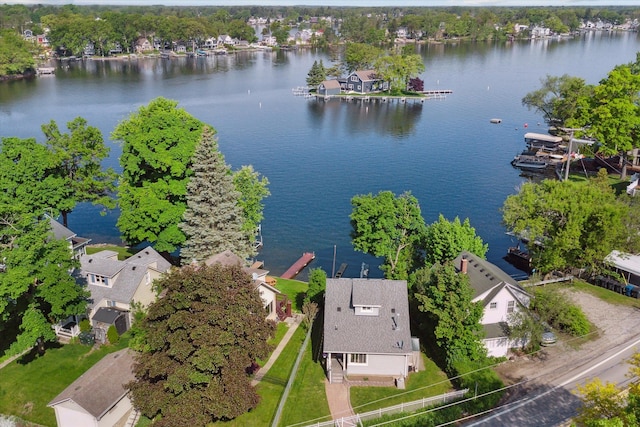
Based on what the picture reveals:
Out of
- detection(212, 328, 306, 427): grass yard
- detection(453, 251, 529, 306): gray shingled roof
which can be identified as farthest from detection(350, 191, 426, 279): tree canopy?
detection(212, 328, 306, 427): grass yard

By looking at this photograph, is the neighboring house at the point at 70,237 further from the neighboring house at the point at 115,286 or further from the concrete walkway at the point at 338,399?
the concrete walkway at the point at 338,399

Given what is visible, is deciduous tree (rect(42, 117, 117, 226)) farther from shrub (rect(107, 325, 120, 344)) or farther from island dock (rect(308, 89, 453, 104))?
island dock (rect(308, 89, 453, 104))

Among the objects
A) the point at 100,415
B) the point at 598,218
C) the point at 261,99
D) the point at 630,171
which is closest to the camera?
the point at 100,415

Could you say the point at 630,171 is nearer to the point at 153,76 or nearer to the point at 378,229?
the point at 378,229

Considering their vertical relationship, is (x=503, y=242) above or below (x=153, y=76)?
below

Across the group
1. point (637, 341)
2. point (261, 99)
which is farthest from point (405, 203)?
point (261, 99)

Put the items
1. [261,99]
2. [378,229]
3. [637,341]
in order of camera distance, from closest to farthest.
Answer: [637,341] → [378,229] → [261,99]

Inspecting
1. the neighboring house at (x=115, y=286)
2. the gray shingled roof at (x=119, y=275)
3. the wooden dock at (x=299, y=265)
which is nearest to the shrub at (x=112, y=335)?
the neighboring house at (x=115, y=286)
